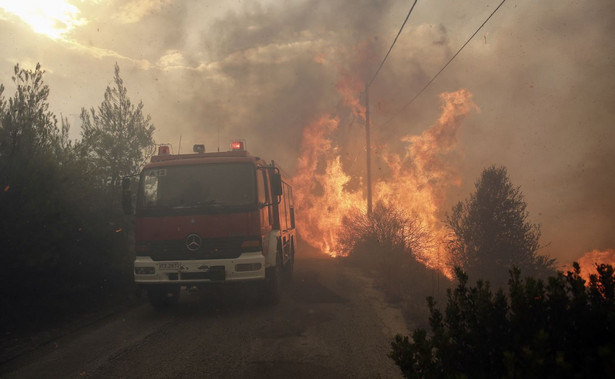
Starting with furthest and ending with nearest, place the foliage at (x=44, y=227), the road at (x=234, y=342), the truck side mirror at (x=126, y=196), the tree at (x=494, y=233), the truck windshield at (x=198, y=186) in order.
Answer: the tree at (x=494, y=233)
the truck side mirror at (x=126, y=196)
the truck windshield at (x=198, y=186)
the foliage at (x=44, y=227)
the road at (x=234, y=342)

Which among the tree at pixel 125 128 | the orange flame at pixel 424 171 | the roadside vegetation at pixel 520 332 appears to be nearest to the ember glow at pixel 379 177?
the orange flame at pixel 424 171

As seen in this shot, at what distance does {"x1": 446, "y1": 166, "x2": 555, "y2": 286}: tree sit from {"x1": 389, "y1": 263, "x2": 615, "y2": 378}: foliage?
23.5 meters

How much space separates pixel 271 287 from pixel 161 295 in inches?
93.2

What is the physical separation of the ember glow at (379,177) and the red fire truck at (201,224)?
55.2 feet

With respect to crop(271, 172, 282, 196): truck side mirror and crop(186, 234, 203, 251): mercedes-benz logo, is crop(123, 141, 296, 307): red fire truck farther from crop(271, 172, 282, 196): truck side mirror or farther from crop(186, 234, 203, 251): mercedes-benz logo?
crop(271, 172, 282, 196): truck side mirror

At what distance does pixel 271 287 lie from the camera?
29.2 feet

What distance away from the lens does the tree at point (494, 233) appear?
24.9 meters

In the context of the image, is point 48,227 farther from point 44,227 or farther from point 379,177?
point 379,177

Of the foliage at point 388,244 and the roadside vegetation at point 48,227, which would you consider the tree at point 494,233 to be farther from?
the roadside vegetation at point 48,227

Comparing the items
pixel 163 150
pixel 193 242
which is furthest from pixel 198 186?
pixel 163 150

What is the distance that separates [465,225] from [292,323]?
73.7 ft

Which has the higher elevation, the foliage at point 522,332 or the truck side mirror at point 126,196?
the truck side mirror at point 126,196

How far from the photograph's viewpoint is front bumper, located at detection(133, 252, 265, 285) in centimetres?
790

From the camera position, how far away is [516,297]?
9.11 feet
